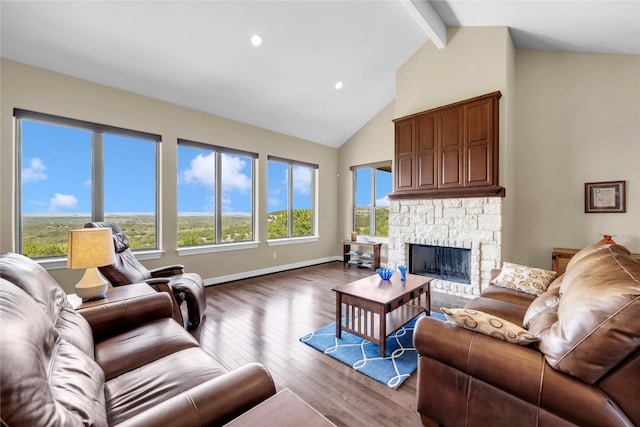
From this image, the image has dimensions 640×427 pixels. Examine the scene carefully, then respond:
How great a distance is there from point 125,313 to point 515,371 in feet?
7.57

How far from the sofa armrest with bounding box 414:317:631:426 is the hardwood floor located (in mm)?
393

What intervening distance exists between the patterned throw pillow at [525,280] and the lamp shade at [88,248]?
3546 mm

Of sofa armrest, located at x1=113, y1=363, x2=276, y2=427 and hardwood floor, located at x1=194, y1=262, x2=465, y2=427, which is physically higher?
sofa armrest, located at x1=113, y1=363, x2=276, y2=427

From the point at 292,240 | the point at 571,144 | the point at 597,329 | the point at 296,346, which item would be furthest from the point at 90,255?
the point at 571,144

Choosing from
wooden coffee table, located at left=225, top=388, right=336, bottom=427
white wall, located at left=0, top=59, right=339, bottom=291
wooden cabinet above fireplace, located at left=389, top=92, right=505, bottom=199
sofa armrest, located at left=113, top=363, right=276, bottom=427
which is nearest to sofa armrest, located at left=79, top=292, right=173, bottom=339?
sofa armrest, located at left=113, top=363, right=276, bottom=427

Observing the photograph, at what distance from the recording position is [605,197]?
375 centimetres

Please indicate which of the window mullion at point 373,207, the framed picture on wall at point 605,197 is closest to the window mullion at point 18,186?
the window mullion at point 373,207

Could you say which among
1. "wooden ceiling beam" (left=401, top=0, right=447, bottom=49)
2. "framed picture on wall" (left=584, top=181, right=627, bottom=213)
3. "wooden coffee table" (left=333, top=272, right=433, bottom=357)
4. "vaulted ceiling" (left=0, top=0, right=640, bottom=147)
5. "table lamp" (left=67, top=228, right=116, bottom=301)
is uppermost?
"wooden ceiling beam" (left=401, top=0, right=447, bottom=49)

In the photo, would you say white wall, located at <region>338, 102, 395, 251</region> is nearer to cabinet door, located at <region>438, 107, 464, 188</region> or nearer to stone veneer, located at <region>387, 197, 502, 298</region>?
stone veneer, located at <region>387, 197, 502, 298</region>

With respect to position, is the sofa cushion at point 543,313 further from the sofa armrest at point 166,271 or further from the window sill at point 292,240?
the window sill at point 292,240

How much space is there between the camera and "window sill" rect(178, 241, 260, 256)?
4.39 metres

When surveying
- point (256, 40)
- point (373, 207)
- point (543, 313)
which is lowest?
point (543, 313)

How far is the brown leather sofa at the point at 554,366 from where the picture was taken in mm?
1057

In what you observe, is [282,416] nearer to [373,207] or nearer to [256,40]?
[256,40]
